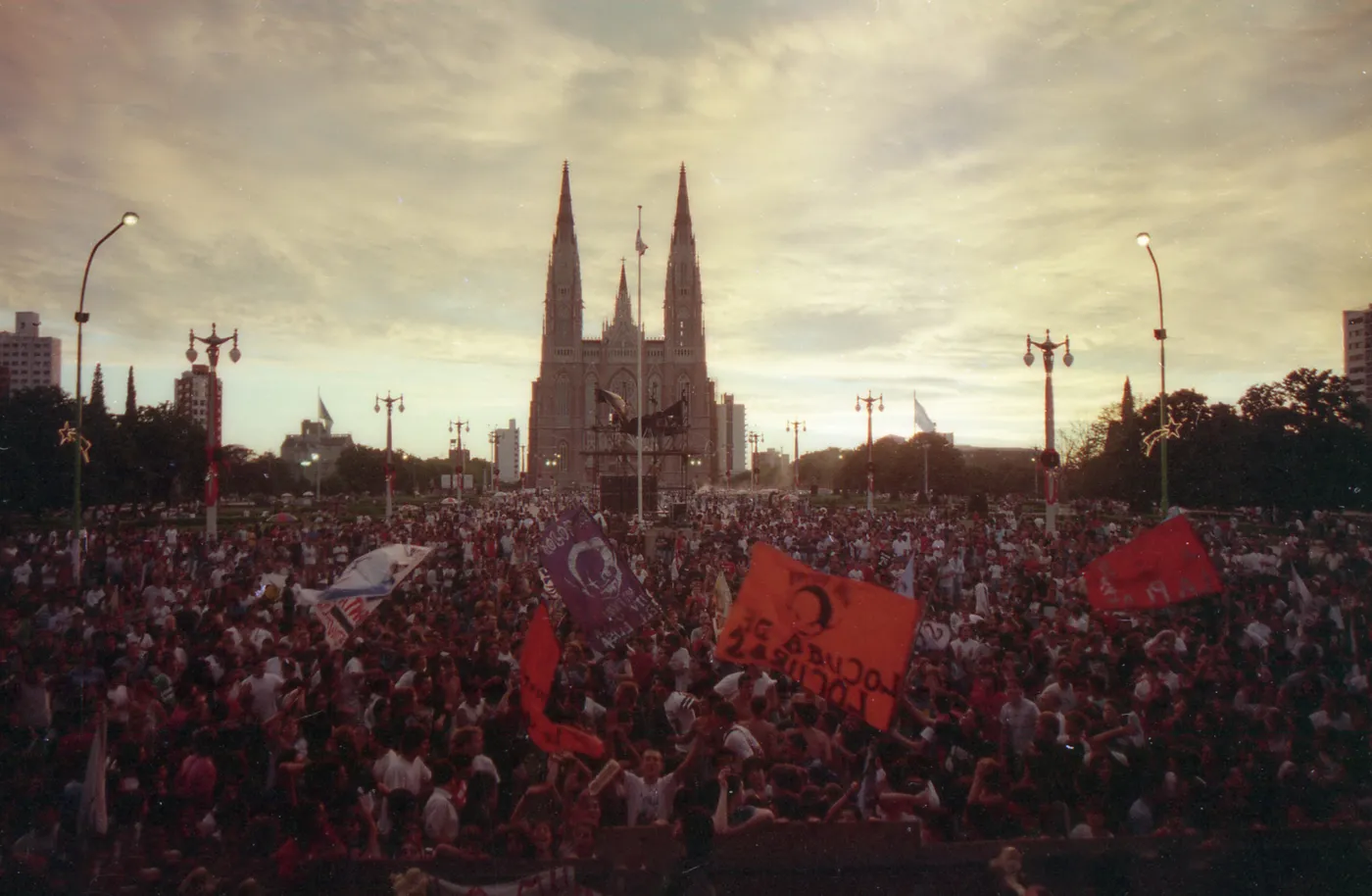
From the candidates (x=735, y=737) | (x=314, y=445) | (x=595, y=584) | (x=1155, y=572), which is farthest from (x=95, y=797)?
(x=314, y=445)

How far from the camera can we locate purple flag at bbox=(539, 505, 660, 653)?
8.61m

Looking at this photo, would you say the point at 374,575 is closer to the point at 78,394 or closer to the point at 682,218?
the point at 78,394

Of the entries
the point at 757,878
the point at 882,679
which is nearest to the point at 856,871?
the point at 757,878

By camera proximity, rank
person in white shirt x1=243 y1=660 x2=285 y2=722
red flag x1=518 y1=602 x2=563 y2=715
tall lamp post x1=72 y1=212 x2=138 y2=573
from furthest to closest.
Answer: tall lamp post x1=72 y1=212 x2=138 y2=573 → person in white shirt x1=243 y1=660 x2=285 y2=722 → red flag x1=518 y1=602 x2=563 y2=715

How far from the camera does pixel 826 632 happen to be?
20.6 feet

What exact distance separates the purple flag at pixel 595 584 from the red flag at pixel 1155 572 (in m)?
4.83

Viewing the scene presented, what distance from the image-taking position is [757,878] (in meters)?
4.77

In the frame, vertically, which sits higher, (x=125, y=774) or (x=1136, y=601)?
(x=1136, y=601)

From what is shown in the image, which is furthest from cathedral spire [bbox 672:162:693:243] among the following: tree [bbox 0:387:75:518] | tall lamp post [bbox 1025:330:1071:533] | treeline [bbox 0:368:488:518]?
tall lamp post [bbox 1025:330:1071:533]

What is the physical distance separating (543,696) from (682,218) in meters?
106

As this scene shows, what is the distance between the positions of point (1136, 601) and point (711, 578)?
8.48 m

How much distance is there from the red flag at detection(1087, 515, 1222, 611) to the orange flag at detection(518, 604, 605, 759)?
6.01m

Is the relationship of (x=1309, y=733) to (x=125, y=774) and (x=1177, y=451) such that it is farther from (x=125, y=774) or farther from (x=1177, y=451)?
(x=1177, y=451)

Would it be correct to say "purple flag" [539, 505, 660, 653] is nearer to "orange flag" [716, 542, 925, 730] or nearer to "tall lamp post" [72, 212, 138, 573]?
"orange flag" [716, 542, 925, 730]
